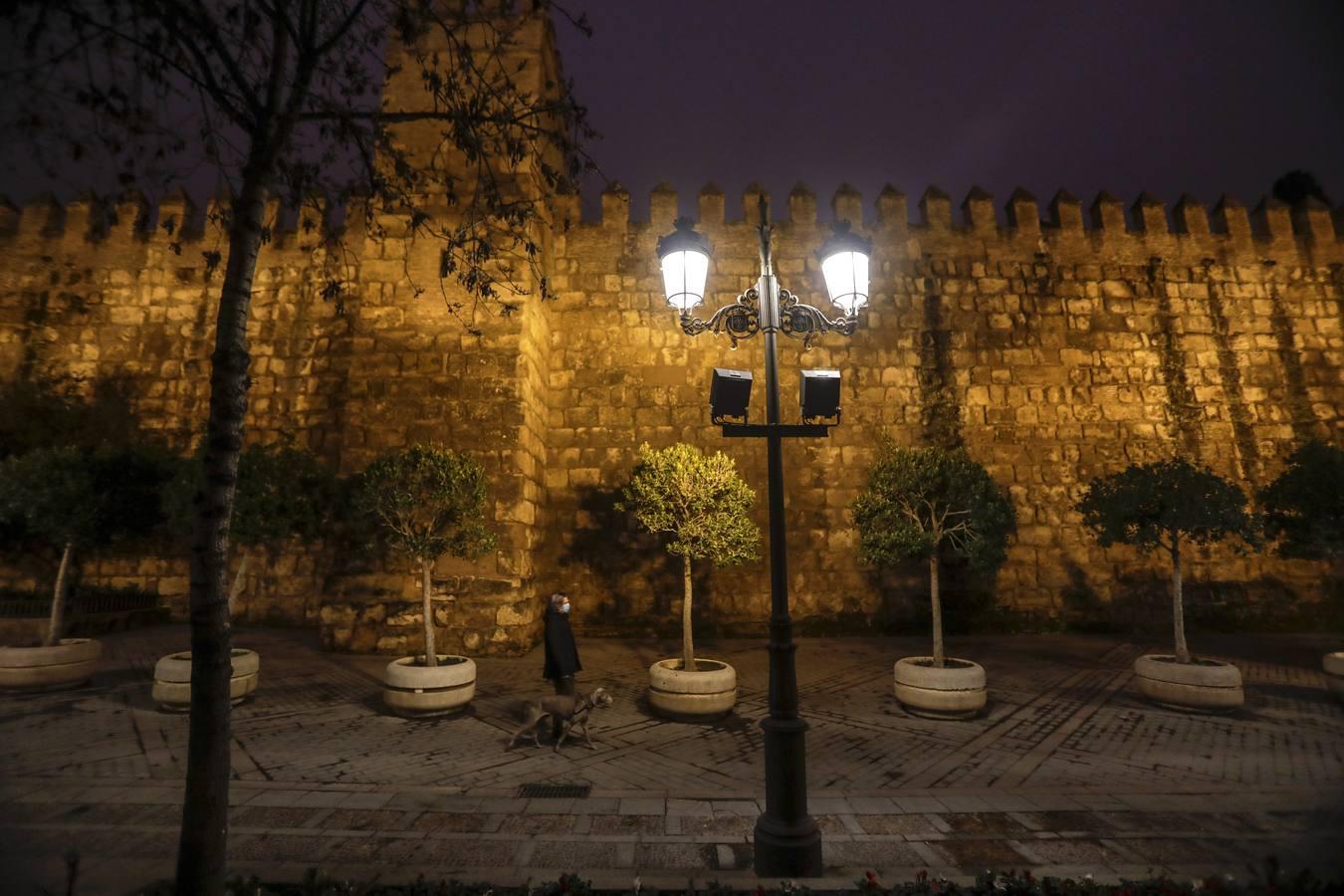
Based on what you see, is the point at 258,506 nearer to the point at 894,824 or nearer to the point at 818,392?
the point at 818,392

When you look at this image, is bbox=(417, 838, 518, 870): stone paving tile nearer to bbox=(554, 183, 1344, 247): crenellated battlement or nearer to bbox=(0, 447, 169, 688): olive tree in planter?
bbox=(0, 447, 169, 688): olive tree in planter

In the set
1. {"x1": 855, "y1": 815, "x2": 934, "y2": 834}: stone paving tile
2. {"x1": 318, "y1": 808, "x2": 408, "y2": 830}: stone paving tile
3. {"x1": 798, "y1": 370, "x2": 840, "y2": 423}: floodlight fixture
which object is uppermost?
{"x1": 798, "y1": 370, "x2": 840, "y2": 423}: floodlight fixture

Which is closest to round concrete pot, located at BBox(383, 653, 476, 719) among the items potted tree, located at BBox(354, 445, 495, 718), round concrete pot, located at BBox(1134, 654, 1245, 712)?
potted tree, located at BBox(354, 445, 495, 718)

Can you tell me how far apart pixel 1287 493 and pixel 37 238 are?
74.1ft

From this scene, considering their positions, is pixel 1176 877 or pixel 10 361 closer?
pixel 1176 877

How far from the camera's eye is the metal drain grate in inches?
173

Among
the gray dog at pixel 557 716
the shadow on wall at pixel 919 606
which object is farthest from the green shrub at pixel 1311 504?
the gray dog at pixel 557 716

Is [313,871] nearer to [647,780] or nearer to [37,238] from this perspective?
[647,780]

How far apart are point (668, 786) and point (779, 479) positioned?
8.49ft

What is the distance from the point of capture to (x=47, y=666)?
6.84m

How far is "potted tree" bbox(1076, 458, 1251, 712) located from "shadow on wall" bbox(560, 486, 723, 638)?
611cm

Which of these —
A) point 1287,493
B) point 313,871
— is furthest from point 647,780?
point 1287,493

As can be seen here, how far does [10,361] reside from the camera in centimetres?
1224

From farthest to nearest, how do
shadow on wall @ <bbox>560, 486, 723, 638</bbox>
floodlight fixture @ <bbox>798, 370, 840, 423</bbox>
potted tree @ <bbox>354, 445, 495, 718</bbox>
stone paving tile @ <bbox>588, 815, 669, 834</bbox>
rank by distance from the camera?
shadow on wall @ <bbox>560, 486, 723, 638</bbox>, potted tree @ <bbox>354, 445, 495, 718</bbox>, floodlight fixture @ <bbox>798, 370, 840, 423</bbox>, stone paving tile @ <bbox>588, 815, 669, 834</bbox>
